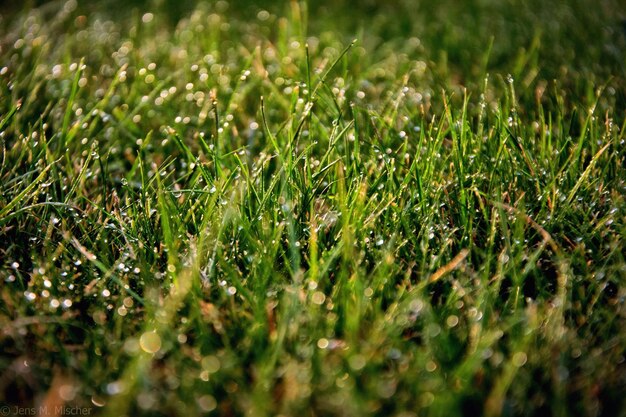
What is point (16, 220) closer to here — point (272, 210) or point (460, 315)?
point (272, 210)

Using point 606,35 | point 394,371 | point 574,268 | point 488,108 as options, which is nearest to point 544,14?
point 606,35

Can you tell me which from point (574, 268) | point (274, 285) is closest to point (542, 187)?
point (574, 268)

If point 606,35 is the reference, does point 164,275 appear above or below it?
below

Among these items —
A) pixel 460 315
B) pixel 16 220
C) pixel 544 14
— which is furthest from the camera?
pixel 544 14

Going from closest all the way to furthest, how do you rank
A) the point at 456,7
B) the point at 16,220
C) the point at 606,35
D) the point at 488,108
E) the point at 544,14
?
the point at 16,220, the point at 488,108, the point at 606,35, the point at 544,14, the point at 456,7

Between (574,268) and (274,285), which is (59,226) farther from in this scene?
(574,268)

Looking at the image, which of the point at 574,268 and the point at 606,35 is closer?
the point at 574,268
